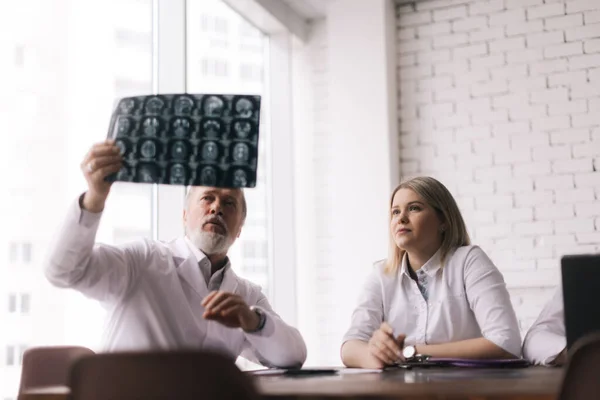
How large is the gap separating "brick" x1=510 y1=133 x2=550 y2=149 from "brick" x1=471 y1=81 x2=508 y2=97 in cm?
33

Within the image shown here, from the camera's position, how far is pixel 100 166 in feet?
7.05

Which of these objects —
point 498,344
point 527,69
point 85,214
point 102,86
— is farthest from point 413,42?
point 85,214

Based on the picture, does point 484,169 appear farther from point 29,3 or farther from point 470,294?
point 29,3

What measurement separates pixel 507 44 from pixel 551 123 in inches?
24.1

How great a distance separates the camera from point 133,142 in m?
2.20

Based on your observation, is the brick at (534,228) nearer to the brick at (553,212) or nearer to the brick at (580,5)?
the brick at (553,212)

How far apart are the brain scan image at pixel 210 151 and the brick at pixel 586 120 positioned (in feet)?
11.0

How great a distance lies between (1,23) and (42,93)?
0.32 m

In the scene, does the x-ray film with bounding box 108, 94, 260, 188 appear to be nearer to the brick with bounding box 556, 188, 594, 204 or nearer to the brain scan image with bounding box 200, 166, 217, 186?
the brain scan image with bounding box 200, 166, 217, 186

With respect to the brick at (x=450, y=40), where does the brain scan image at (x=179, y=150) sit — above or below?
below

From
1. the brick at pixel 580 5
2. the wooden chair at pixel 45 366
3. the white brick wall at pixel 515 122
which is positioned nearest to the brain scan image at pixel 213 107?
the wooden chair at pixel 45 366

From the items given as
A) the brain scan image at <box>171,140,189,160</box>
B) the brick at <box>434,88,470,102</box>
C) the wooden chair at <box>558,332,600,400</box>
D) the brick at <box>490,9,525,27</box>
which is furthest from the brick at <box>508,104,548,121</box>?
the wooden chair at <box>558,332,600,400</box>

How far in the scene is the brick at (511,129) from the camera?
16.6ft

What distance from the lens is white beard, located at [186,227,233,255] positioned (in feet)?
8.93
